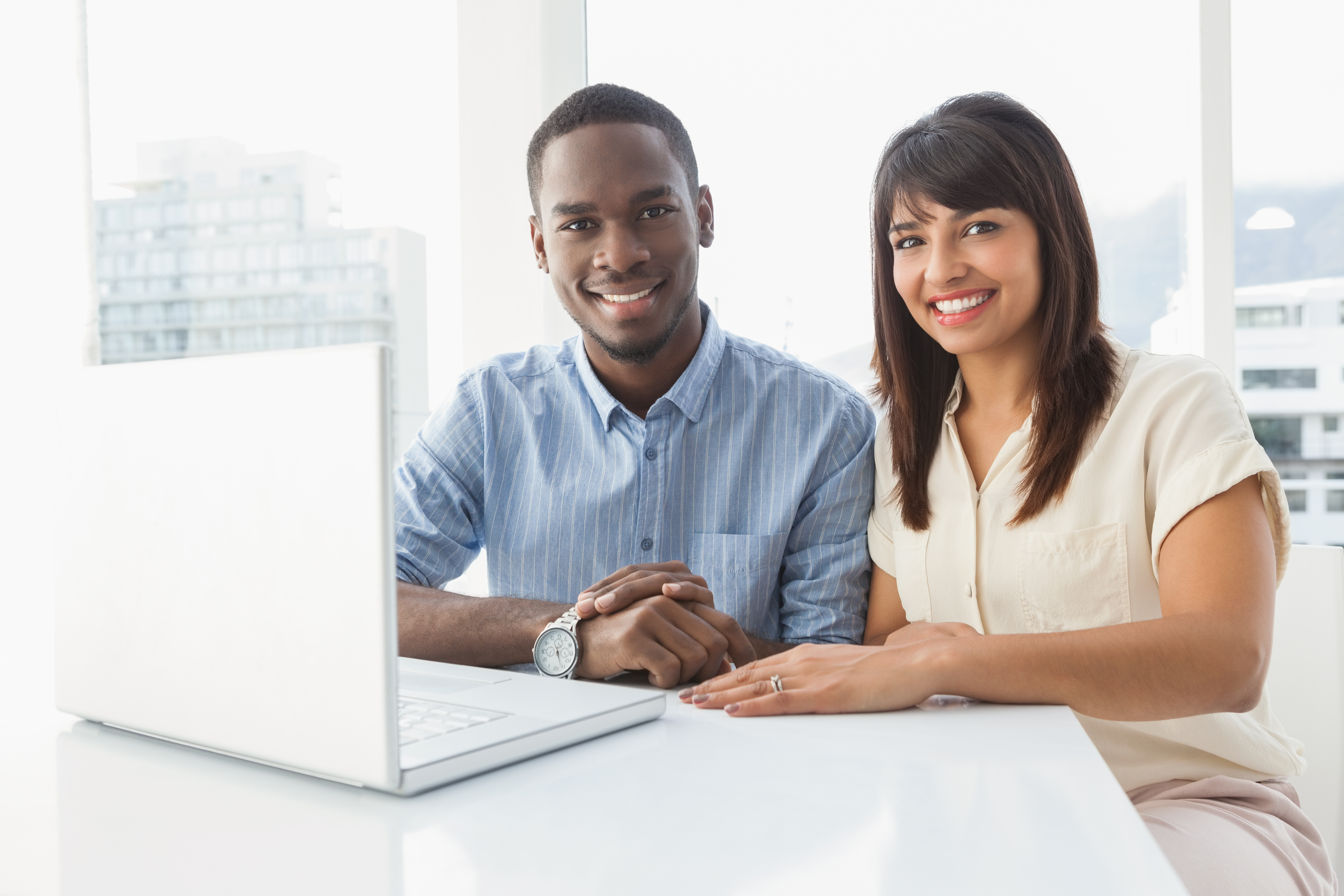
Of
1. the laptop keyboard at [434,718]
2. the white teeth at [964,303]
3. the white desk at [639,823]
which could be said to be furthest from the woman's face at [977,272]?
the laptop keyboard at [434,718]

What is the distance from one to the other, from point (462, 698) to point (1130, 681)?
0.63 m

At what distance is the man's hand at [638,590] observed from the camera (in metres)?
1.11

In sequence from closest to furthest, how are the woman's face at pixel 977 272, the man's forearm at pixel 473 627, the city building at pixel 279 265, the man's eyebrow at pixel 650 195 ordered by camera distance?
1. the man's forearm at pixel 473 627
2. the woman's face at pixel 977 272
3. the man's eyebrow at pixel 650 195
4. the city building at pixel 279 265

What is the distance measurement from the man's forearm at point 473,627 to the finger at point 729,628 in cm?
18

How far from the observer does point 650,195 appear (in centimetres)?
163

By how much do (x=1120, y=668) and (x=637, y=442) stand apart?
0.81 meters

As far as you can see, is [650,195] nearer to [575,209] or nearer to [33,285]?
[575,209]

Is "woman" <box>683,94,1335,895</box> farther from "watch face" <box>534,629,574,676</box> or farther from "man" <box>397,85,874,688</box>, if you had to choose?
"watch face" <box>534,629,574,676</box>

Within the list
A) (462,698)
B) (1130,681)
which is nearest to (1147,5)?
(1130,681)

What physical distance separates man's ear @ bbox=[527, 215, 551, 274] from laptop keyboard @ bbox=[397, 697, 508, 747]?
3.40 ft

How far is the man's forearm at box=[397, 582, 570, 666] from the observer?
1237 millimetres

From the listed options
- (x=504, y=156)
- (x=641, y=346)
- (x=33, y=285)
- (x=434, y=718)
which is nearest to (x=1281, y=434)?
(x=641, y=346)

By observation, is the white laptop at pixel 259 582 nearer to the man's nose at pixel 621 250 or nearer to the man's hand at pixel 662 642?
the man's hand at pixel 662 642

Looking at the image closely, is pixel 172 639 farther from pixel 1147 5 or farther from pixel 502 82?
pixel 1147 5
